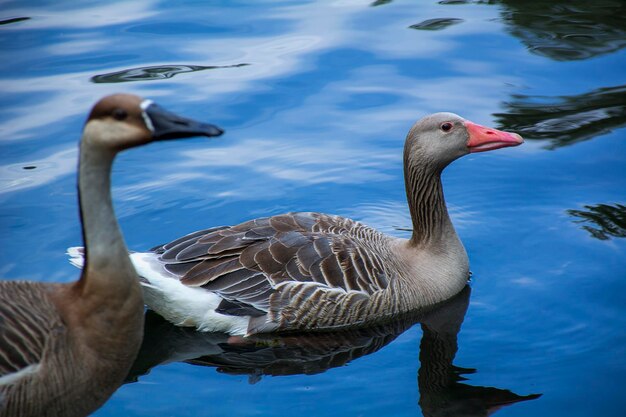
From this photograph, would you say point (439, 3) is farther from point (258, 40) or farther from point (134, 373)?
point (134, 373)

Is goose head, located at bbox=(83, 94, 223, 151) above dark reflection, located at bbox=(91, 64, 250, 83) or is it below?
above

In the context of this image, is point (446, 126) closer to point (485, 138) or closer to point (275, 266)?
point (485, 138)

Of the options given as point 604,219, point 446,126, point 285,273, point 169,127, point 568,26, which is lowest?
point 604,219

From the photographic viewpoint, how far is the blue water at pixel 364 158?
21.2 feet

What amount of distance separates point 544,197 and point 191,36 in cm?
671

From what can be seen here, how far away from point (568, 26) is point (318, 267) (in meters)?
7.88

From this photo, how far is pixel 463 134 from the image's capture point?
7555mm

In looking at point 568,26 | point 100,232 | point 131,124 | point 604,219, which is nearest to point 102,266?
point 100,232

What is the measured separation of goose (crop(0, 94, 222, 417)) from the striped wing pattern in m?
2.16

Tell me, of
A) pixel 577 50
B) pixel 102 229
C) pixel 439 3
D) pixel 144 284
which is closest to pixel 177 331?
pixel 144 284

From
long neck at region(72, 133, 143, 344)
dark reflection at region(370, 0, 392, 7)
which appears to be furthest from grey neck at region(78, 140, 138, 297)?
dark reflection at region(370, 0, 392, 7)

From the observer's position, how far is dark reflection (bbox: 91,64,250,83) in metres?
12.0

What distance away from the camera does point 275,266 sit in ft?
23.5

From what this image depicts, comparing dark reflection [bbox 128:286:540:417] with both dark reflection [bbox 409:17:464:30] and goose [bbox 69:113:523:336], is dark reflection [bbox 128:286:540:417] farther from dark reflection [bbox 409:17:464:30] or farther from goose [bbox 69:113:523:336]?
dark reflection [bbox 409:17:464:30]
